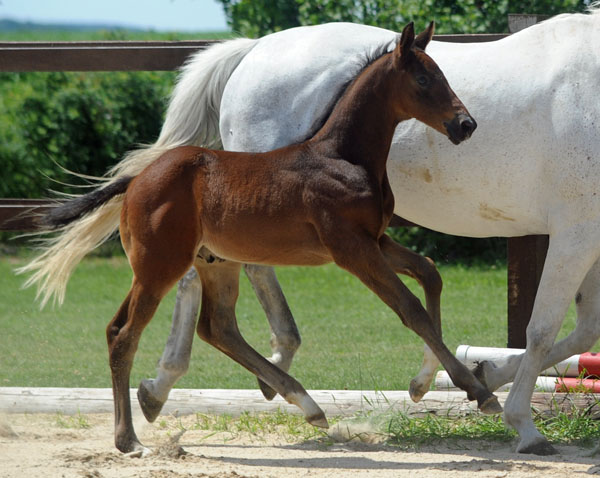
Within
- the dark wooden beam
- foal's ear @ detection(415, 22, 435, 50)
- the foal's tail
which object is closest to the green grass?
the foal's tail

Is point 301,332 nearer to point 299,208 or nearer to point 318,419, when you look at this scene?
point 318,419

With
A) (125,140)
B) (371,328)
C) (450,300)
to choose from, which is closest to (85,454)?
(371,328)

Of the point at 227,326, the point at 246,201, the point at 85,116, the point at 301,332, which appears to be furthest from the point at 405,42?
the point at 85,116

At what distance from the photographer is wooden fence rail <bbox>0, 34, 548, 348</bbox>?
560 centimetres

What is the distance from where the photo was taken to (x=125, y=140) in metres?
11.9

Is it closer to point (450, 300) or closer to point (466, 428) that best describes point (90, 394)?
point (466, 428)

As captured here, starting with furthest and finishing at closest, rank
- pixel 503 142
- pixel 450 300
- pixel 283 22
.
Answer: pixel 283 22
pixel 450 300
pixel 503 142

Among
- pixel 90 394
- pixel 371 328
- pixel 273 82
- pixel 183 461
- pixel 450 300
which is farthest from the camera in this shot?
pixel 450 300

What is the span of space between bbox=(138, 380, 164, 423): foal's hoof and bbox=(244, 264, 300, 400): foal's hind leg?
69 centimetres

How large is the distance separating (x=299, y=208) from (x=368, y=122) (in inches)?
18.8

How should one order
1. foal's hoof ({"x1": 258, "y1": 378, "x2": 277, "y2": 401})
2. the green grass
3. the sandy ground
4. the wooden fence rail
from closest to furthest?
the sandy ground → foal's hoof ({"x1": 258, "y1": 378, "x2": 277, "y2": 401}) → the wooden fence rail → the green grass

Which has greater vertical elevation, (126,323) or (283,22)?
(283,22)

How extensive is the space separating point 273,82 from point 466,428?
1962mm

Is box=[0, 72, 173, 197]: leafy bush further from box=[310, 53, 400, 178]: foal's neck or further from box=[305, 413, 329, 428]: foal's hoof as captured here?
box=[305, 413, 329, 428]: foal's hoof
